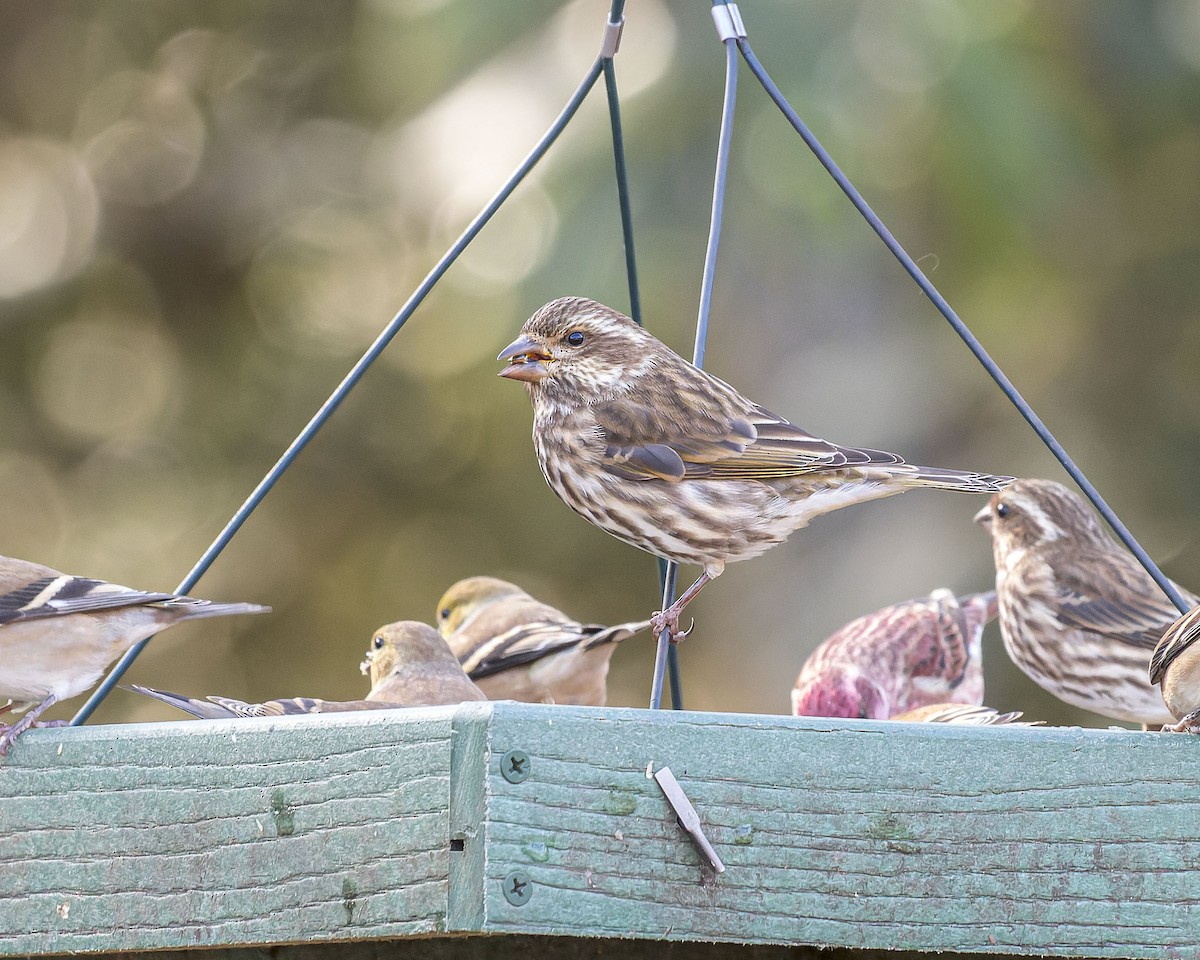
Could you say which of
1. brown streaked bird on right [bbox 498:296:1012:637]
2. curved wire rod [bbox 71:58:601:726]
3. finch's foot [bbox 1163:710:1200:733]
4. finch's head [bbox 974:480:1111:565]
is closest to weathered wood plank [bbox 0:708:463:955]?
curved wire rod [bbox 71:58:601:726]

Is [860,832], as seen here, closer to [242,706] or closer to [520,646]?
[242,706]

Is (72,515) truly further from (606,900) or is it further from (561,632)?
(606,900)

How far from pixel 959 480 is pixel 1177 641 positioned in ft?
2.77

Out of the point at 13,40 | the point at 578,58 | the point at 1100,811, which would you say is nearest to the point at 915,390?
the point at 578,58

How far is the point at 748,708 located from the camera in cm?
1102

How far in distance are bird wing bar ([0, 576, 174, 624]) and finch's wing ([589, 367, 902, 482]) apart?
1.18 metres

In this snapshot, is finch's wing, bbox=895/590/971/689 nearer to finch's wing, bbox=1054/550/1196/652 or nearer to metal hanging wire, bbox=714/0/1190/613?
finch's wing, bbox=1054/550/1196/652

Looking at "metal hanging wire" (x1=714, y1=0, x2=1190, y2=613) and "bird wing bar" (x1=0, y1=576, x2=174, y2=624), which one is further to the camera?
"bird wing bar" (x1=0, y1=576, x2=174, y2=624)

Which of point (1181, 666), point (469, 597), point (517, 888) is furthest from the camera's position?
point (469, 597)

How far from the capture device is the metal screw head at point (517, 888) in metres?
2.21

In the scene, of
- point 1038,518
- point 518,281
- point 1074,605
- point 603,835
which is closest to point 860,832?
point 603,835

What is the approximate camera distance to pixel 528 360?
4.52m

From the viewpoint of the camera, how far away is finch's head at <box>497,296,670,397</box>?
444 centimetres

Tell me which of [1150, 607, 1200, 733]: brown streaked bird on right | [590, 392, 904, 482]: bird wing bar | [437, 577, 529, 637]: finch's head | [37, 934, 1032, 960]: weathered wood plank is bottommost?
[37, 934, 1032, 960]: weathered wood plank
